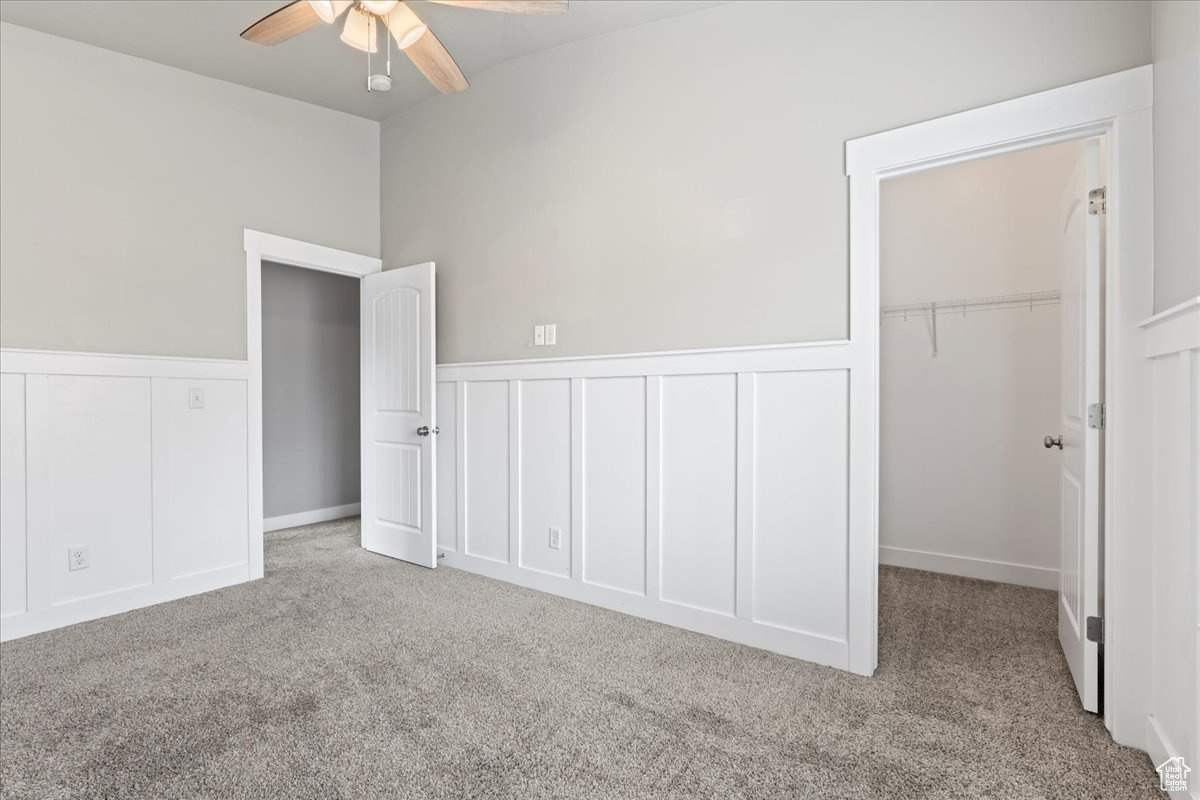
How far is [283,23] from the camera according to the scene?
2012mm

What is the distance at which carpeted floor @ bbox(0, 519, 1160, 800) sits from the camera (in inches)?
65.1

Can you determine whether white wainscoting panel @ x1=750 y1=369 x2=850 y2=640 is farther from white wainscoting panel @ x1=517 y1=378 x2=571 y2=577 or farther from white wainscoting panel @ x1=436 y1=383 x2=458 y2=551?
white wainscoting panel @ x1=436 y1=383 x2=458 y2=551

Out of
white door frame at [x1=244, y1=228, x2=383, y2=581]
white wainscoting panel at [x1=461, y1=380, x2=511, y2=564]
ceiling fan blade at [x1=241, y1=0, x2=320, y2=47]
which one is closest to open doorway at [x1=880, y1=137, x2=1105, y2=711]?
white wainscoting panel at [x1=461, y1=380, x2=511, y2=564]

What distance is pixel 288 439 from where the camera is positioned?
504cm

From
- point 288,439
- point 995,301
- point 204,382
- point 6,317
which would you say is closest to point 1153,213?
point 995,301

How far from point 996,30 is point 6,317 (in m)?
4.21

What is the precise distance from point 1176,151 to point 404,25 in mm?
2249

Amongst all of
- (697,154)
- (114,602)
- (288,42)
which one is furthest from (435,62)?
(114,602)

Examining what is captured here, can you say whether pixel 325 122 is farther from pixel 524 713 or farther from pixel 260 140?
pixel 524 713

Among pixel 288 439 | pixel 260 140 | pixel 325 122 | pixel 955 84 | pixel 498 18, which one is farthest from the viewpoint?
pixel 288 439

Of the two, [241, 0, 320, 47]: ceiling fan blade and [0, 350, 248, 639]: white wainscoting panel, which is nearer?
[241, 0, 320, 47]: ceiling fan blade

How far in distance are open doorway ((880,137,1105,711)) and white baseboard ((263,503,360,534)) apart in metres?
4.31

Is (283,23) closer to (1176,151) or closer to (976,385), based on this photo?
(1176,151)

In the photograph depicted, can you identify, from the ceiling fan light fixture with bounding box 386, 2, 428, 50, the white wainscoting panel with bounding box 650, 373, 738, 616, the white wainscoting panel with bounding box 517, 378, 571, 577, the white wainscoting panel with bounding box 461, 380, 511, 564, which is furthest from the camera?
the white wainscoting panel with bounding box 461, 380, 511, 564
